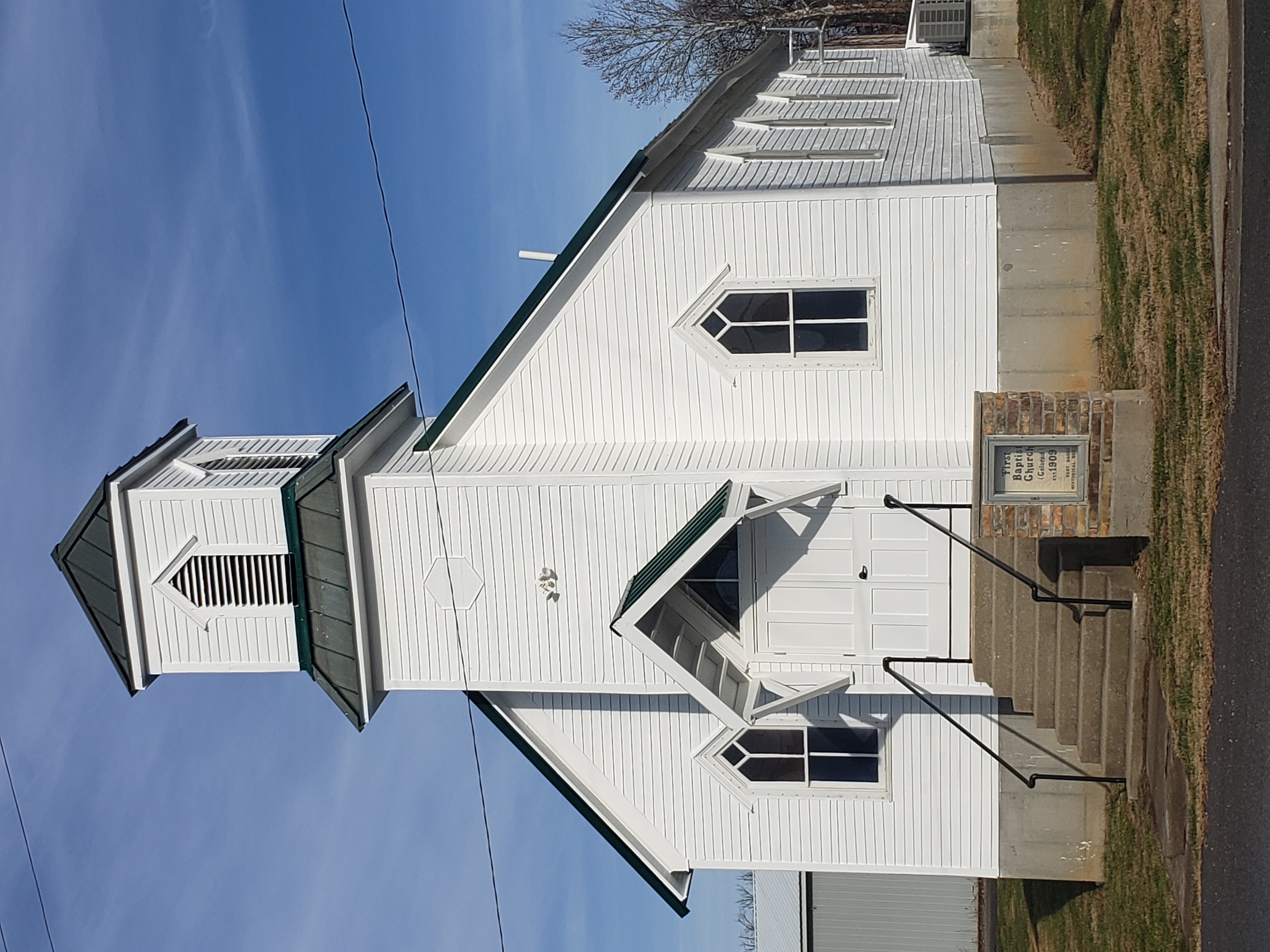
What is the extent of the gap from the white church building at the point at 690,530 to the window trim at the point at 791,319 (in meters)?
0.04

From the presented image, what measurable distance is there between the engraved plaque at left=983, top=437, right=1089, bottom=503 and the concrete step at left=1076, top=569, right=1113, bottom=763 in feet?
4.82

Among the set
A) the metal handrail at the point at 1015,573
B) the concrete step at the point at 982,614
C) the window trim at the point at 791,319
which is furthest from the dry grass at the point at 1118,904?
the window trim at the point at 791,319

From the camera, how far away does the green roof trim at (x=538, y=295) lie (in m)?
14.0

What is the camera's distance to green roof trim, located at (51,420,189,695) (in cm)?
1477

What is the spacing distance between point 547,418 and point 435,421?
1.56 meters

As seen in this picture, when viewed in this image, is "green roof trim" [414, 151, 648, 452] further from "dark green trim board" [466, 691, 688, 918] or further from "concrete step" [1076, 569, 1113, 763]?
"concrete step" [1076, 569, 1113, 763]

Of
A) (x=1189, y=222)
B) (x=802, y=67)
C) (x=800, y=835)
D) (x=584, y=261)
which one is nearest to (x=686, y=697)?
(x=800, y=835)

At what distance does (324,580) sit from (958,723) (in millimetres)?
8851

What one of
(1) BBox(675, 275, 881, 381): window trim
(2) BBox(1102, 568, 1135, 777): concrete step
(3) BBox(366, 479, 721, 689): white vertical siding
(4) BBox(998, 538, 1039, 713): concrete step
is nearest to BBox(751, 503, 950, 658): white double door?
(4) BBox(998, 538, 1039, 713): concrete step

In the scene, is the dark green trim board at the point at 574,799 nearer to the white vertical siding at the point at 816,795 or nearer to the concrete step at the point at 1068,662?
the white vertical siding at the point at 816,795

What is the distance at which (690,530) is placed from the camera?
1321 centimetres

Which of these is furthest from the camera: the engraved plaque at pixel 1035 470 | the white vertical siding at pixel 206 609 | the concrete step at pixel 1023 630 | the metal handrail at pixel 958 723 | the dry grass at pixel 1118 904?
the white vertical siding at pixel 206 609

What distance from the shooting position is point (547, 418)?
14961 millimetres

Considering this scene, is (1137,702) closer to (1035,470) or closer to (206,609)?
(1035,470)
